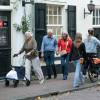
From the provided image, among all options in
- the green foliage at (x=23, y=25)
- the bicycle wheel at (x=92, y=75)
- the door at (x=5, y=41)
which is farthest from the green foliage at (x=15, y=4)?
the bicycle wheel at (x=92, y=75)

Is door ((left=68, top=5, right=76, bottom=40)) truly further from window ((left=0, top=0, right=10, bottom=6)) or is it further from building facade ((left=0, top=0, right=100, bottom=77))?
window ((left=0, top=0, right=10, bottom=6))

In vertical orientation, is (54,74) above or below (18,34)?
below

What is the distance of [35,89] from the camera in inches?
422

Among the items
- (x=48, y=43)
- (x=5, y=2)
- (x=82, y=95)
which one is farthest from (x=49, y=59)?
(x=82, y=95)

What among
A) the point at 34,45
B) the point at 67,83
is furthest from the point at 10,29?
the point at 67,83

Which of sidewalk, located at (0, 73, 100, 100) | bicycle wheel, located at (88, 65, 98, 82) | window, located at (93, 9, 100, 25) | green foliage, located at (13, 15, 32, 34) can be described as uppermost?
window, located at (93, 9, 100, 25)

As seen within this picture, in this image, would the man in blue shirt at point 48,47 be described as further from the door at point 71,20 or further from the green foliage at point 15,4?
the door at point 71,20

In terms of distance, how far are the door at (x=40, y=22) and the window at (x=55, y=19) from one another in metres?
0.49

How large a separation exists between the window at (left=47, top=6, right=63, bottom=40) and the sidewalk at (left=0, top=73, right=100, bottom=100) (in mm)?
2510

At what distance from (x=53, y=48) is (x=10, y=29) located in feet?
5.70

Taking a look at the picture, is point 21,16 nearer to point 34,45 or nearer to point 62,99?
point 34,45

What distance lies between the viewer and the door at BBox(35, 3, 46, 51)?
13195 millimetres

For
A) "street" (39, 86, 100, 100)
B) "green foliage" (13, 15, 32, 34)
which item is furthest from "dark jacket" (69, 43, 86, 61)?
"green foliage" (13, 15, 32, 34)

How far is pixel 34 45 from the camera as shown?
448 inches
